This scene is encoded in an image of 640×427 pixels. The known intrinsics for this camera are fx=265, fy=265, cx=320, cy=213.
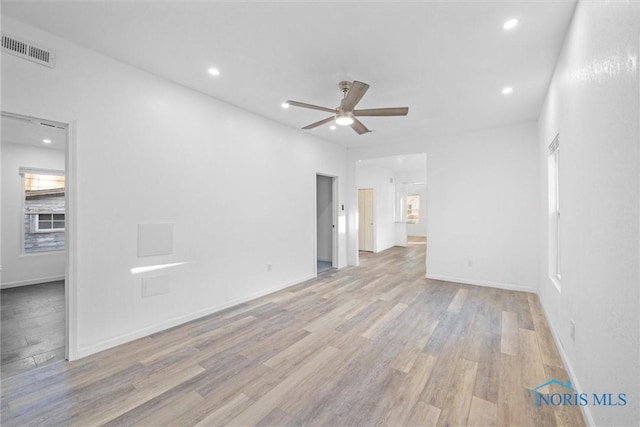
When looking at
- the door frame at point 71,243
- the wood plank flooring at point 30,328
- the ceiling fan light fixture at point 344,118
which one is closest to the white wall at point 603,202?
the ceiling fan light fixture at point 344,118

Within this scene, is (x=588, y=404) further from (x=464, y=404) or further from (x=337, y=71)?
(x=337, y=71)

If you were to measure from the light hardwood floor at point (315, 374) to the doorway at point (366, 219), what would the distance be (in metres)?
5.06

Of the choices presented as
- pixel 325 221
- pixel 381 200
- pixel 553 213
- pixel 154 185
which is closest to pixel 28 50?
pixel 154 185

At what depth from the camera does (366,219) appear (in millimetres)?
8750

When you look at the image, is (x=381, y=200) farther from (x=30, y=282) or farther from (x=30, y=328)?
(x=30, y=282)

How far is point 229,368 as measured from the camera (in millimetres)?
2320

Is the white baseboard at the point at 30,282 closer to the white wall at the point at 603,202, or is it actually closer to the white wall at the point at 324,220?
the white wall at the point at 324,220

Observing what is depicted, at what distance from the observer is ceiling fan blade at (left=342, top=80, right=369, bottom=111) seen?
2.49 meters

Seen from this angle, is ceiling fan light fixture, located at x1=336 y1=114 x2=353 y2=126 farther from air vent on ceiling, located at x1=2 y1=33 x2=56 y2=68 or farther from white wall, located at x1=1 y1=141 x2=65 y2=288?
white wall, located at x1=1 y1=141 x2=65 y2=288

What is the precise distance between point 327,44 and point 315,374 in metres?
2.92

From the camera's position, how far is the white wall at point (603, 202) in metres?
1.13

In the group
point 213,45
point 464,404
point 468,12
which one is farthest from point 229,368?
point 468,12

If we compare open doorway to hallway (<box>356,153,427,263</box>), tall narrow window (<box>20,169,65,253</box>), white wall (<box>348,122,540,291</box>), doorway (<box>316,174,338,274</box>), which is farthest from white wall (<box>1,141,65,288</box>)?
white wall (<box>348,122,540,291</box>)
